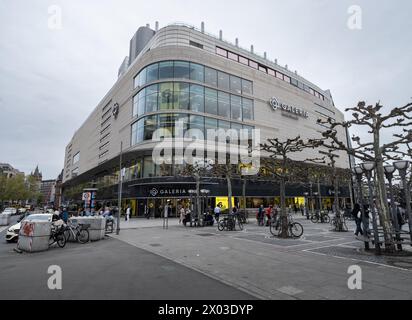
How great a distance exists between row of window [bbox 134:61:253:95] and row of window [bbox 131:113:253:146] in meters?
6.11

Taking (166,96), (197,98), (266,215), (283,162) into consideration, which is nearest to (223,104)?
(197,98)

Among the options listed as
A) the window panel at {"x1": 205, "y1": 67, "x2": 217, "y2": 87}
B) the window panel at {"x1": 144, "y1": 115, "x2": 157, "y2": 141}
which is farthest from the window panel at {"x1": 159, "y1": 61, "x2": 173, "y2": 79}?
the window panel at {"x1": 144, "y1": 115, "x2": 157, "y2": 141}

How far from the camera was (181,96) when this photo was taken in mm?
36969

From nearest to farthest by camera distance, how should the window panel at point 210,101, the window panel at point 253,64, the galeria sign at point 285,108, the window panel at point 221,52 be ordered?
the window panel at point 210,101
the window panel at point 221,52
the galeria sign at point 285,108
the window panel at point 253,64

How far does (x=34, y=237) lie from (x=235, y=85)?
3906 cm

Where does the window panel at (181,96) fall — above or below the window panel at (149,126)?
above

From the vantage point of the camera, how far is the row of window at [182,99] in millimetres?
36812

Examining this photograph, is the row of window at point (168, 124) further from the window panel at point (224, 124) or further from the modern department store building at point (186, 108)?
the window panel at point (224, 124)
